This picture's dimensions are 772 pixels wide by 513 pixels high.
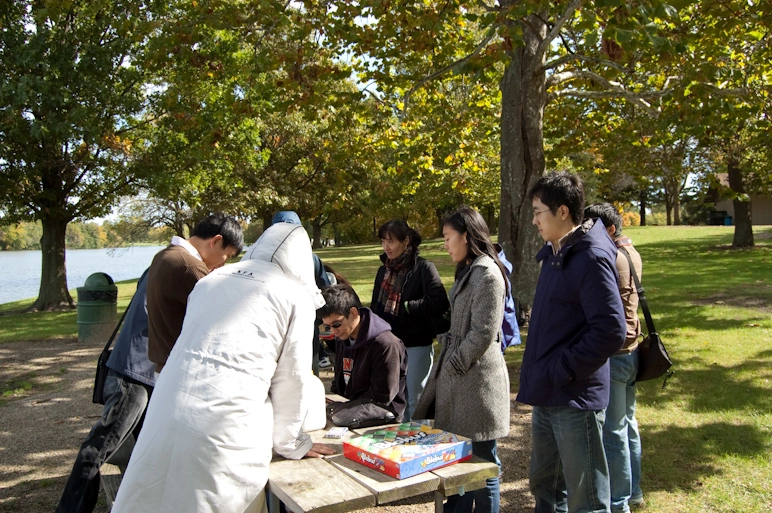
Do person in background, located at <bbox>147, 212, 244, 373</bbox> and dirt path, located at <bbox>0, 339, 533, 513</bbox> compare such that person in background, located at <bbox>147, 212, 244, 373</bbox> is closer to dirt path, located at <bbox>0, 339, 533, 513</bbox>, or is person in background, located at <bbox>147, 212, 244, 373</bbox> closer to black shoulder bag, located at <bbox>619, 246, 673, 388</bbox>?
dirt path, located at <bbox>0, 339, 533, 513</bbox>

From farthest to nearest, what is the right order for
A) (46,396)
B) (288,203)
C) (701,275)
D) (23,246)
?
(23,246) → (288,203) → (701,275) → (46,396)

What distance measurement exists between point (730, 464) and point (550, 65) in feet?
20.1

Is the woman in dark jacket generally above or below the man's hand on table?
above

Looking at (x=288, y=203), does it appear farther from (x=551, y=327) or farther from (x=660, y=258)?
(x=551, y=327)

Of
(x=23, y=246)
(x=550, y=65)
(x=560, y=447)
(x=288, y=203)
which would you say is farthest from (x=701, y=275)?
(x=23, y=246)

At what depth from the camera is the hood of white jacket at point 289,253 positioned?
2785mm

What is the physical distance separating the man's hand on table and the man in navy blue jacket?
98 centimetres

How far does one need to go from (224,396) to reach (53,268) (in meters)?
16.7

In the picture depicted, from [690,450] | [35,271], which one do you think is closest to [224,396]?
[690,450]

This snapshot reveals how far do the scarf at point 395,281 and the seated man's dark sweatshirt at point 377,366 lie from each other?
3.27 ft

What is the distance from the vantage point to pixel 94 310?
11.3 m

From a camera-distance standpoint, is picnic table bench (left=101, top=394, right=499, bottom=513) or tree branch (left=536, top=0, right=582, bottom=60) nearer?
picnic table bench (left=101, top=394, right=499, bottom=513)

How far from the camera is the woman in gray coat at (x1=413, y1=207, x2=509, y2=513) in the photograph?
11.5 ft

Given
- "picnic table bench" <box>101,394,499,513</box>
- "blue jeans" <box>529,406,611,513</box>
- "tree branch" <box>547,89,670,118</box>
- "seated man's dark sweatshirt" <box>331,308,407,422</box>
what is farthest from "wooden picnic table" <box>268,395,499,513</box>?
"tree branch" <box>547,89,670,118</box>
